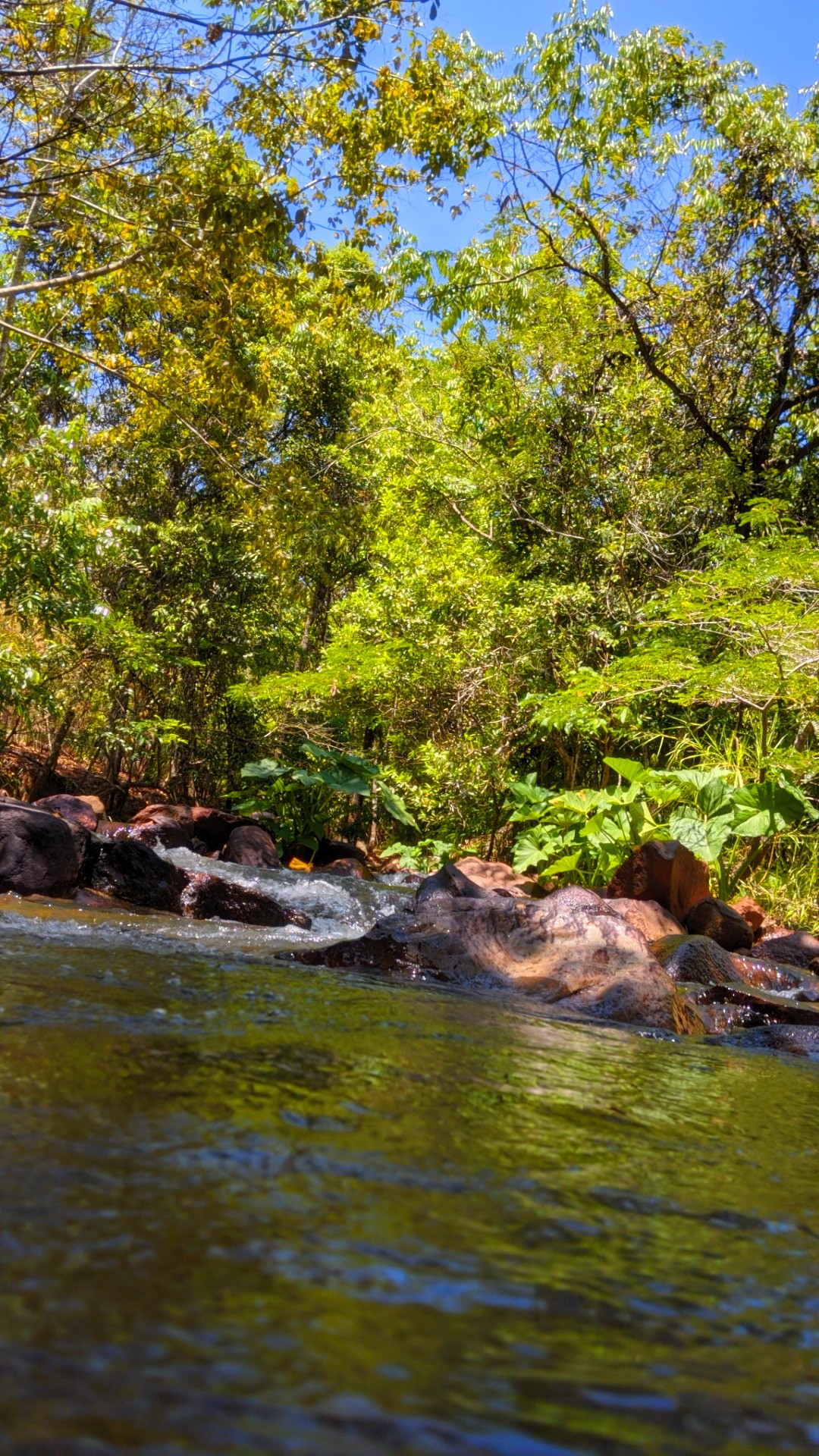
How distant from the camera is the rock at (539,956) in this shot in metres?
4.80

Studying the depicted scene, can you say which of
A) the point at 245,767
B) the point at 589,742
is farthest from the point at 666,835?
the point at 245,767

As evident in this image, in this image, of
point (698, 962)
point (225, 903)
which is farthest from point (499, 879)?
point (698, 962)

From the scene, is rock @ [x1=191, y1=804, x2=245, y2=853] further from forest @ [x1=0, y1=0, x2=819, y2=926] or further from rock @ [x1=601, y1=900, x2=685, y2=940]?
rock @ [x1=601, y1=900, x2=685, y2=940]

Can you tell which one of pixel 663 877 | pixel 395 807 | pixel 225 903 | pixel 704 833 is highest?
pixel 704 833

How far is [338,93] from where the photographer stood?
596 centimetres

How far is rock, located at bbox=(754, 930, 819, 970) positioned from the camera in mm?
7918

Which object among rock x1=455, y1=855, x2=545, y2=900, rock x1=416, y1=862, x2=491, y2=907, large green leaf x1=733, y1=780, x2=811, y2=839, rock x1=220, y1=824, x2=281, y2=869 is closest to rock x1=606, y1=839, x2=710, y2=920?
large green leaf x1=733, y1=780, x2=811, y2=839

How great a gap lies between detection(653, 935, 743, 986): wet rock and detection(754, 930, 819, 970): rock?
157cm

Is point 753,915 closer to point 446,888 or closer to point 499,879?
point 499,879

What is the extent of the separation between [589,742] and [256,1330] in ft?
40.9

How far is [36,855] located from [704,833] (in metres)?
5.79

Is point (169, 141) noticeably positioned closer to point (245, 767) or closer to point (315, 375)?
point (245, 767)

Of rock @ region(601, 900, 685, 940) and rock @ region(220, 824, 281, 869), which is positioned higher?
rock @ region(601, 900, 685, 940)

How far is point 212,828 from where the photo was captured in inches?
466
